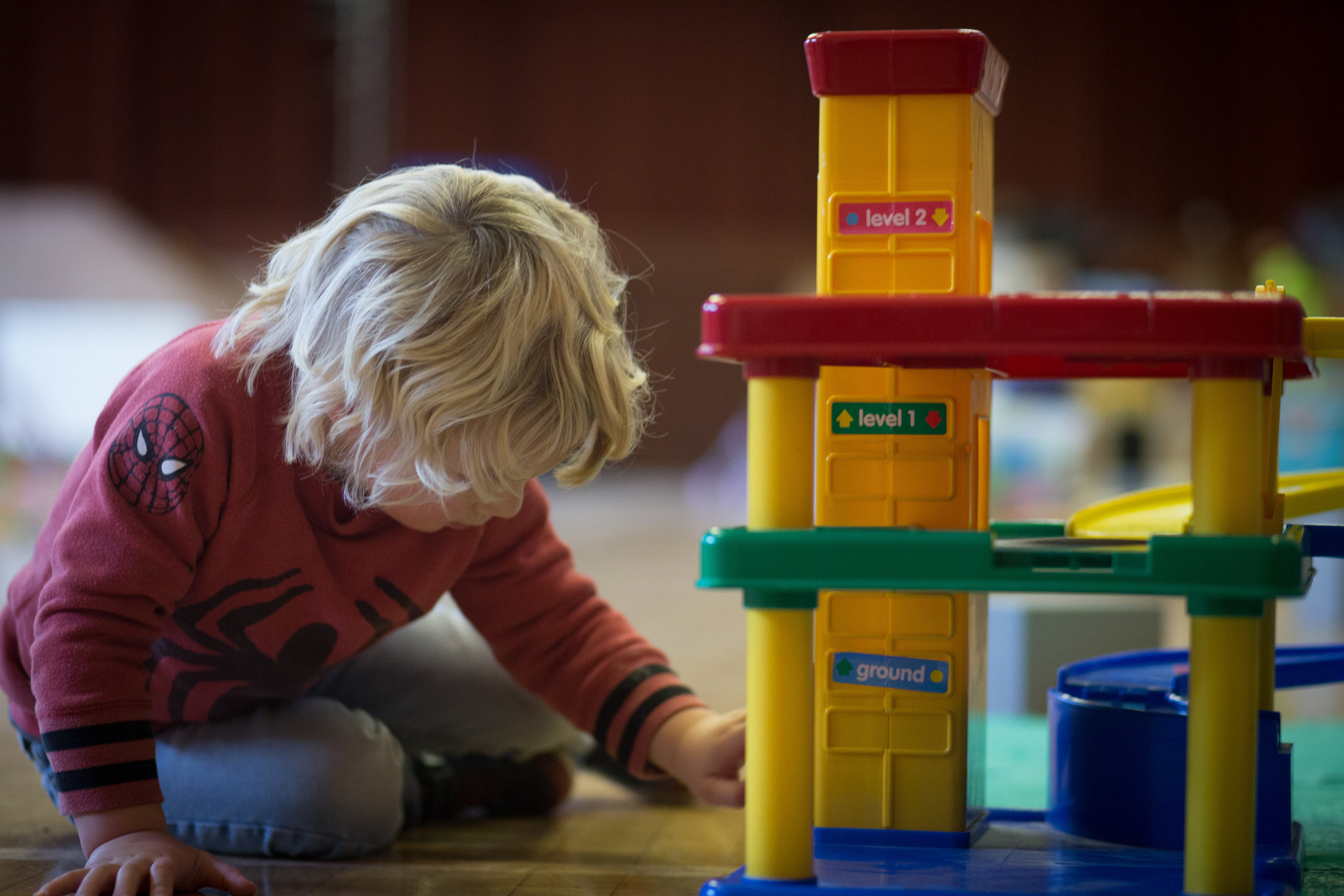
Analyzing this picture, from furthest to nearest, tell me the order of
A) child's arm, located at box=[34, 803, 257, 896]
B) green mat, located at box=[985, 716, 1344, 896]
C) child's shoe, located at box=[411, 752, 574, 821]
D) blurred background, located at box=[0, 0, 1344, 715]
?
blurred background, located at box=[0, 0, 1344, 715] < child's shoe, located at box=[411, 752, 574, 821] < green mat, located at box=[985, 716, 1344, 896] < child's arm, located at box=[34, 803, 257, 896]

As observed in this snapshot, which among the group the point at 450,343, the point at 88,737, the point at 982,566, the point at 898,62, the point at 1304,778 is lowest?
the point at 1304,778

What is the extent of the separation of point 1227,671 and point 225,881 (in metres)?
0.52

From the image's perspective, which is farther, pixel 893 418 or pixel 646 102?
pixel 646 102

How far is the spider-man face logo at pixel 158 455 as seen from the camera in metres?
0.70

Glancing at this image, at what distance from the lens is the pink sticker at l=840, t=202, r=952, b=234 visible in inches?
26.6

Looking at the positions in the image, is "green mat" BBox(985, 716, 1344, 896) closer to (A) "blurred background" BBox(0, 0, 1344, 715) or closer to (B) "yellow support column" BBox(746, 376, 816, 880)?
(B) "yellow support column" BBox(746, 376, 816, 880)

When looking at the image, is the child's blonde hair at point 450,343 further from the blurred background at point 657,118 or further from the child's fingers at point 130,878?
the blurred background at point 657,118

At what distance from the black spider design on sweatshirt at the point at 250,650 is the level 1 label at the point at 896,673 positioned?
318mm

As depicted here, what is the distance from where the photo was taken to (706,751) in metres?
0.80

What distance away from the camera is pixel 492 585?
0.90 m

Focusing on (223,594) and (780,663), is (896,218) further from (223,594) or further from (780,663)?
(223,594)

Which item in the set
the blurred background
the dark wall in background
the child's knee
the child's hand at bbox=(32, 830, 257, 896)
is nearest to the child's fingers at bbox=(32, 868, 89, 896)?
the child's hand at bbox=(32, 830, 257, 896)

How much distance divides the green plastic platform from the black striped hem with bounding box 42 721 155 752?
0.35 metres

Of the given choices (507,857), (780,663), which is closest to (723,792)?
(507,857)
